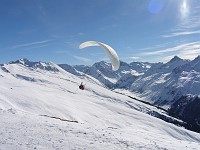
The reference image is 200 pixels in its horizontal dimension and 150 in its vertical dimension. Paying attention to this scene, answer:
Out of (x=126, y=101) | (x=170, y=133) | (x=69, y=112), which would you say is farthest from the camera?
(x=126, y=101)

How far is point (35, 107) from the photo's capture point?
188 ft

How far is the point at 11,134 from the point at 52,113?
37.7 metres

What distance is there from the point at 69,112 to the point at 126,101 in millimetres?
91445

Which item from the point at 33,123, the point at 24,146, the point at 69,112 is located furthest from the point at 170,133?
the point at 24,146

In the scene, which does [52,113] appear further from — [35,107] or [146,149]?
[146,149]

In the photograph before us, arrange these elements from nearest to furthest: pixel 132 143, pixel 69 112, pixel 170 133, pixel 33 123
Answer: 1. pixel 132 143
2. pixel 33 123
3. pixel 69 112
4. pixel 170 133

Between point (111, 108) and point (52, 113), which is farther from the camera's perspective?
point (111, 108)

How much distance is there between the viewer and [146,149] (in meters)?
21.0

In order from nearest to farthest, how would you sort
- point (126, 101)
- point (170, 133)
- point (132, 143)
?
point (132, 143) < point (170, 133) < point (126, 101)

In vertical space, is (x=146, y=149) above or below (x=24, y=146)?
above

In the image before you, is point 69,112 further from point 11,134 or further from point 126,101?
point 126,101

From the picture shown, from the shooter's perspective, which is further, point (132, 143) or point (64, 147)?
point (132, 143)

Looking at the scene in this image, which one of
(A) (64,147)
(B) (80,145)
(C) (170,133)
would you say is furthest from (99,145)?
(C) (170,133)

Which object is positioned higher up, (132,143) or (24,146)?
(132,143)
